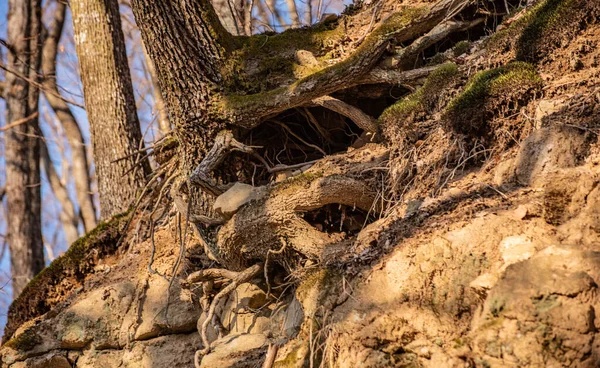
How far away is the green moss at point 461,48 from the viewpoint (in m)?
5.68

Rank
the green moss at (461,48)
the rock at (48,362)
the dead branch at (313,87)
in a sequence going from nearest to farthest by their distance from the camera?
the dead branch at (313,87), the green moss at (461,48), the rock at (48,362)

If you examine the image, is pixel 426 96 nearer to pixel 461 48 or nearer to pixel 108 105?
pixel 461 48

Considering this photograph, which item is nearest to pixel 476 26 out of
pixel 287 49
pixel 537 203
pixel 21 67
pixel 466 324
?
pixel 287 49

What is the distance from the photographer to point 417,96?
5340 millimetres

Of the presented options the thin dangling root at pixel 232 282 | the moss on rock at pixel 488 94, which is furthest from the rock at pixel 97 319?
the moss on rock at pixel 488 94

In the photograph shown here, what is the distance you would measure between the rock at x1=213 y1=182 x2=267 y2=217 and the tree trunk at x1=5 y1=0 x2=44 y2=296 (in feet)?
16.8

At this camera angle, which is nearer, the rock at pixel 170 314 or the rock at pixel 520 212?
the rock at pixel 520 212

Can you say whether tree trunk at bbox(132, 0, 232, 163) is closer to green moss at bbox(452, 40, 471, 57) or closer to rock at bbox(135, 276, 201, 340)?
rock at bbox(135, 276, 201, 340)

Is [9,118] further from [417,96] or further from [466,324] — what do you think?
[466,324]

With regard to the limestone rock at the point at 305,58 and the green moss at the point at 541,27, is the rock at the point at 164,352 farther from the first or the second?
the green moss at the point at 541,27

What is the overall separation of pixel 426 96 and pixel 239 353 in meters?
2.52

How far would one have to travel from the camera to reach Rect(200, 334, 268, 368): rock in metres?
4.48

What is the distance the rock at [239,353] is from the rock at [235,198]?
39.9 inches

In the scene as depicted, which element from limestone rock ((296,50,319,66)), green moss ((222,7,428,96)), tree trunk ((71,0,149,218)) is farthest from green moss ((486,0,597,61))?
tree trunk ((71,0,149,218))
